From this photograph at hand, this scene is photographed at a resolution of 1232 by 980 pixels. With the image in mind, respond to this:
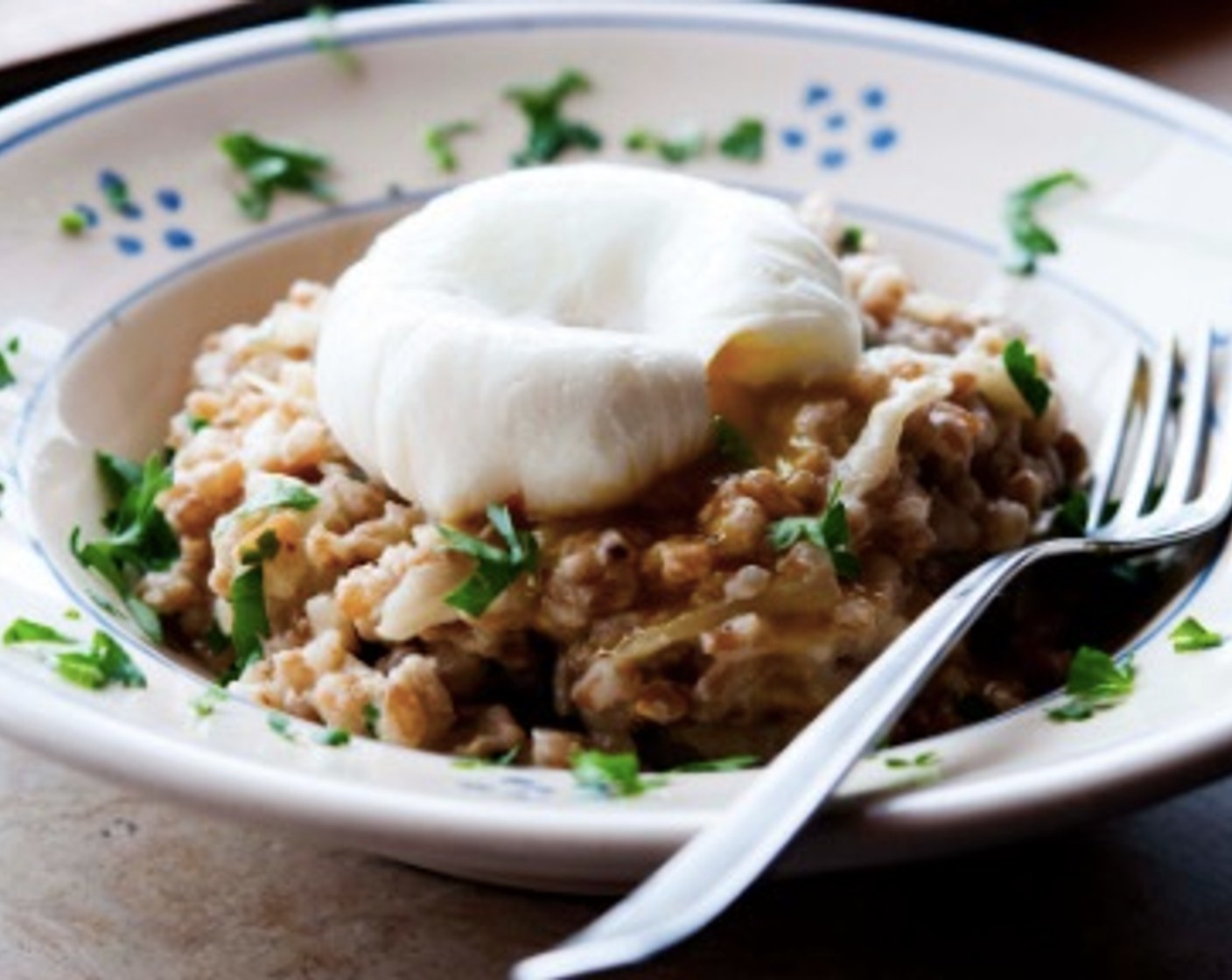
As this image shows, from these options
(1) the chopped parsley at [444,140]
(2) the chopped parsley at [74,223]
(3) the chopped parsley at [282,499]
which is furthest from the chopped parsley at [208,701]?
(1) the chopped parsley at [444,140]

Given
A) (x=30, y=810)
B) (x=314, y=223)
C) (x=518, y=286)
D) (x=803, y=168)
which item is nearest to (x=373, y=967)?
(x=30, y=810)

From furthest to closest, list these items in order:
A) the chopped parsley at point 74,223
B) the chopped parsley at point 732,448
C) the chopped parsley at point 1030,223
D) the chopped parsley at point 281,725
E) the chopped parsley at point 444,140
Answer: the chopped parsley at point 444,140 < the chopped parsley at point 1030,223 < the chopped parsley at point 74,223 < the chopped parsley at point 732,448 < the chopped parsley at point 281,725

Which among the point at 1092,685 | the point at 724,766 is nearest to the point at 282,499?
the point at 724,766

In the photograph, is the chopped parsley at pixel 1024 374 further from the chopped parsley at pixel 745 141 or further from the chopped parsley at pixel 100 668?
the chopped parsley at pixel 100 668

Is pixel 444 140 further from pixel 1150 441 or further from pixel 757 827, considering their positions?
pixel 757 827

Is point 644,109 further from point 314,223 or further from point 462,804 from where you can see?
point 462,804

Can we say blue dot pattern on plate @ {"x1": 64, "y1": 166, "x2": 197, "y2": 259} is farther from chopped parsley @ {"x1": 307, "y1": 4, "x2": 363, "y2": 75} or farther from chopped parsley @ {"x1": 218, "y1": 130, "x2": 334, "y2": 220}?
chopped parsley @ {"x1": 307, "y1": 4, "x2": 363, "y2": 75}

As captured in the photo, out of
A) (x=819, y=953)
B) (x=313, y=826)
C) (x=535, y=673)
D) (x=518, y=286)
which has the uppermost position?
(x=518, y=286)
